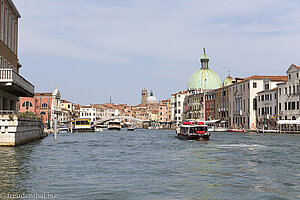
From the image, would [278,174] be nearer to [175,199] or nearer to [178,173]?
[178,173]

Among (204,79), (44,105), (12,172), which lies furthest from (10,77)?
(204,79)

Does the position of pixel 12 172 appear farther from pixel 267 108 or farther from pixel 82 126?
pixel 267 108

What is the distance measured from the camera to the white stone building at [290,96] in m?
61.7

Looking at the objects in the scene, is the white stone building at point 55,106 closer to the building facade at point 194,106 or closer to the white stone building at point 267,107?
the building facade at point 194,106

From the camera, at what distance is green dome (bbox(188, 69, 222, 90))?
11869 cm

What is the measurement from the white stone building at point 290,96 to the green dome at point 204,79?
5211 cm

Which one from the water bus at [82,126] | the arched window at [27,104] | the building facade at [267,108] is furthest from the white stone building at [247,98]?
the arched window at [27,104]

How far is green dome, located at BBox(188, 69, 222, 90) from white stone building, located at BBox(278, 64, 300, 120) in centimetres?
5211

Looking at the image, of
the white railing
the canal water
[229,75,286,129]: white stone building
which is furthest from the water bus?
the canal water

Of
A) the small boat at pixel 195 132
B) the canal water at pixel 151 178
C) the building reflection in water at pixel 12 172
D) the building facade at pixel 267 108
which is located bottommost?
→ the canal water at pixel 151 178

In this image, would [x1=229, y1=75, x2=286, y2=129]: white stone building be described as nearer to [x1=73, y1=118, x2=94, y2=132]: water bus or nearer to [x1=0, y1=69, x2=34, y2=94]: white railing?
[x1=73, y1=118, x2=94, y2=132]: water bus

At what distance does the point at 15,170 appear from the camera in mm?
15719

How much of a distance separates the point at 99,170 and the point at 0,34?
1820 centimetres

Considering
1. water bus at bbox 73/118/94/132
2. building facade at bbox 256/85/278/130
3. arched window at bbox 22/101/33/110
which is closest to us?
building facade at bbox 256/85/278/130
